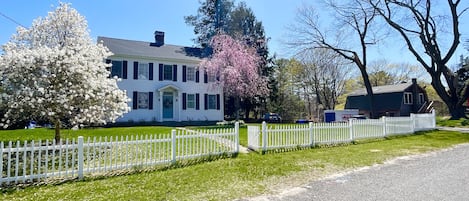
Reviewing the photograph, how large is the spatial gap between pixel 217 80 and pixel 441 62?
17.0 meters

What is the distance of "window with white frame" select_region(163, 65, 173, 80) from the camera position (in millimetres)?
20031

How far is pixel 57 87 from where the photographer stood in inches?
288

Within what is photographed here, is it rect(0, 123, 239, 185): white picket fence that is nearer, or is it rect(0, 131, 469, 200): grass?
rect(0, 131, 469, 200): grass

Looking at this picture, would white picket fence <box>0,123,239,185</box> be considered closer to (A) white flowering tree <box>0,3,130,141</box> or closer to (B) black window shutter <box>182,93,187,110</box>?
(A) white flowering tree <box>0,3,130,141</box>

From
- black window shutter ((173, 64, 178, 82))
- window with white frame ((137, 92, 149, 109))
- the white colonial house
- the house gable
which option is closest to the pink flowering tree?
the white colonial house

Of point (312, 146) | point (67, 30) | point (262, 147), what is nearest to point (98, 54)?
point (67, 30)

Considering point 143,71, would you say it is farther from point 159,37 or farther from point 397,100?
point 397,100

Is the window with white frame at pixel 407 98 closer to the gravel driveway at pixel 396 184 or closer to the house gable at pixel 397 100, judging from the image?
the house gable at pixel 397 100

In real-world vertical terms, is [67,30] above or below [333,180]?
above

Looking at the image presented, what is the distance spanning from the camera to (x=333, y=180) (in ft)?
17.1

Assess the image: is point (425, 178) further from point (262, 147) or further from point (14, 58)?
point (14, 58)

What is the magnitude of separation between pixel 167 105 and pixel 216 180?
15.7m

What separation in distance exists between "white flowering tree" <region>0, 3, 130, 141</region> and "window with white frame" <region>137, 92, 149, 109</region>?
1023 centimetres

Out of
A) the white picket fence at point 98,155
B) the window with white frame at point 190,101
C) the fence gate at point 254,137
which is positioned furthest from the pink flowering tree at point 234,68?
the white picket fence at point 98,155
